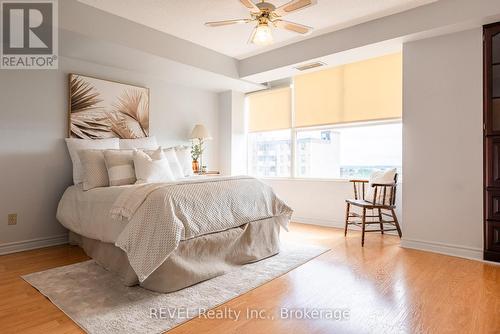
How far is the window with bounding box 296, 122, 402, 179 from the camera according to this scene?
3.95 metres

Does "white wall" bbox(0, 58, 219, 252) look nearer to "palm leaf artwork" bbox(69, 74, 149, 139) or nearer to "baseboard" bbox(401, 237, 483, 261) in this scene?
"palm leaf artwork" bbox(69, 74, 149, 139)

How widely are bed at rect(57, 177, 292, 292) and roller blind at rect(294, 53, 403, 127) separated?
1922 mm

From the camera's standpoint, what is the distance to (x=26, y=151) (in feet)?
10.4

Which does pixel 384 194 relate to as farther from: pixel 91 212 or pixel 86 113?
pixel 86 113

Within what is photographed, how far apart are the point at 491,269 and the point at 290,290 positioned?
1.78 m

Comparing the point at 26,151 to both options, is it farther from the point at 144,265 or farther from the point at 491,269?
the point at 491,269

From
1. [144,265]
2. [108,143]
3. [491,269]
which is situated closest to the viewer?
[144,265]

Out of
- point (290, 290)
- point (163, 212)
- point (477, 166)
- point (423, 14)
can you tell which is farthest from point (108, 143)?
point (477, 166)

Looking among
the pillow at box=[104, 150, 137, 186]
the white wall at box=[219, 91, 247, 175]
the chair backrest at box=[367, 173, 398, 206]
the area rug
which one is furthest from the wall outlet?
the chair backrest at box=[367, 173, 398, 206]

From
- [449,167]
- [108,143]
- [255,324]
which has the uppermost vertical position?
[108,143]

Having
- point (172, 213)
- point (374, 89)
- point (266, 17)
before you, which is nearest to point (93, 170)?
point (172, 213)

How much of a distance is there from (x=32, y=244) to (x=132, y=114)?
1861mm

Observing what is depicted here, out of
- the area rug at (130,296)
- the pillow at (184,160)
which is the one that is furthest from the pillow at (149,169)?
the area rug at (130,296)

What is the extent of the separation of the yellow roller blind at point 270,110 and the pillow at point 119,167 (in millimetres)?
2647
